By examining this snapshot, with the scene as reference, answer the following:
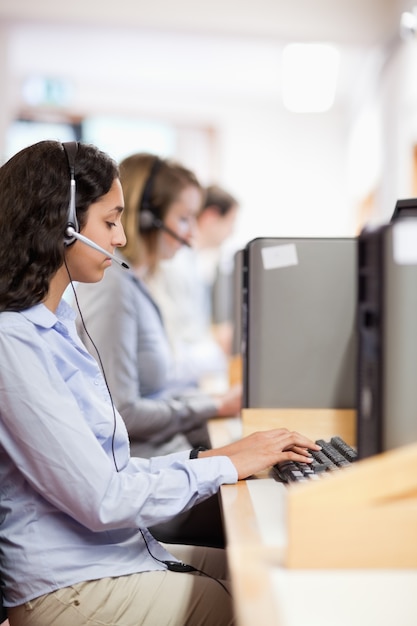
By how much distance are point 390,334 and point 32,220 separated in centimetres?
60

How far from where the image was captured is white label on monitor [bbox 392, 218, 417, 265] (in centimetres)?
88

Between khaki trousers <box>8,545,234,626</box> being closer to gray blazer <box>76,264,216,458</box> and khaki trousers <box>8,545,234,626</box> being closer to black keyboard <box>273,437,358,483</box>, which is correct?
black keyboard <box>273,437,358,483</box>

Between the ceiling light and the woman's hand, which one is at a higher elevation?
the ceiling light

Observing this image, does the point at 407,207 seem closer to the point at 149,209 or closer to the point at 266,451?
the point at 266,451

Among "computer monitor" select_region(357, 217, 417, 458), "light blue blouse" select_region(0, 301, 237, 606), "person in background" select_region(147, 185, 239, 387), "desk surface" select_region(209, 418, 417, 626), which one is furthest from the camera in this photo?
"person in background" select_region(147, 185, 239, 387)

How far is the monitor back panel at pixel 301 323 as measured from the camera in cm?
174

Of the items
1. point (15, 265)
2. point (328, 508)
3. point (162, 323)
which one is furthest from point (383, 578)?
point (162, 323)

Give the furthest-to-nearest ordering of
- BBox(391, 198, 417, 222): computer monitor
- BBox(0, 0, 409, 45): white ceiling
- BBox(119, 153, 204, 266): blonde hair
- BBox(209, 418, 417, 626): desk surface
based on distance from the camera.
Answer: BBox(0, 0, 409, 45): white ceiling
BBox(119, 153, 204, 266): blonde hair
BBox(391, 198, 417, 222): computer monitor
BBox(209, 418, 417, 626): desk surface

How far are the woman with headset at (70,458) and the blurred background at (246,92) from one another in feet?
A: 9.68

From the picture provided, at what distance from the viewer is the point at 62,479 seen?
3.65 ft

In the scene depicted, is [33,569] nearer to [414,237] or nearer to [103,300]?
[414,237]

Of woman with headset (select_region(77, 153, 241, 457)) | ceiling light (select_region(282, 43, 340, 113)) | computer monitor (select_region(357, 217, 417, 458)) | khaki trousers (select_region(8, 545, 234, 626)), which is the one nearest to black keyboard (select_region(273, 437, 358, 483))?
khaki trousers (select_region(8, 545, 234, 626))

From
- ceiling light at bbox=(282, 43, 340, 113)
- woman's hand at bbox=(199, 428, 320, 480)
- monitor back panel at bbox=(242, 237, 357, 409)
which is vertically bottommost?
woman's hand at bbox=(199, 428, 320, 480)

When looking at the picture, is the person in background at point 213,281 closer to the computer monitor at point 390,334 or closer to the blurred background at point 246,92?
the blurred background at point 246,92
